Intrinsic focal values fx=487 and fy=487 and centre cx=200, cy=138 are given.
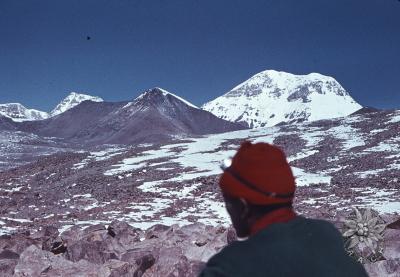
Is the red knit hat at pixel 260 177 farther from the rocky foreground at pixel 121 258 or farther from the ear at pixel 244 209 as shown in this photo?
the rocky foreground at pixel 121 258

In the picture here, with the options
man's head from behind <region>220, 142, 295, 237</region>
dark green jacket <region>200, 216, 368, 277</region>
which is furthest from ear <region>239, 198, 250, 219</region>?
dark green jacket <region>200, 216, 368, 277</region>

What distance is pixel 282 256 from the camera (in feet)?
7.61

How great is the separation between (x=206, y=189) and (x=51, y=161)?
2774cm

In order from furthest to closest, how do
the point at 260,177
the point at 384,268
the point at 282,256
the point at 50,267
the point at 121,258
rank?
the point at 121,258, the point at 50,267, the point at 384,268, the point at 260,177, the point at 282,256

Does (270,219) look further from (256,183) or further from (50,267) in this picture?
(50,267)

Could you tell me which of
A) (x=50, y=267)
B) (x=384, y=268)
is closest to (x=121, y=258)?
(x=50, y=267)

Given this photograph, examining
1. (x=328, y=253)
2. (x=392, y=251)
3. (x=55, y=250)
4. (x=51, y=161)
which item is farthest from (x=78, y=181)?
(x=328, y=253)

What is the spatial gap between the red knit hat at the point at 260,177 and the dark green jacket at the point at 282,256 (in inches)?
6.2

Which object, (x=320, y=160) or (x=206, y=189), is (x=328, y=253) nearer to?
(x=206, y=189)

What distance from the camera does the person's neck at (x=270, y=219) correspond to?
2.51 meters

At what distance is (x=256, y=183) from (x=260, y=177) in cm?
4

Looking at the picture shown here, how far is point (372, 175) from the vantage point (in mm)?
32938

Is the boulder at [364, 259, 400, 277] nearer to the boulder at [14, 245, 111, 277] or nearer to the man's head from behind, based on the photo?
the boulder at [14, 245, 111, 277]

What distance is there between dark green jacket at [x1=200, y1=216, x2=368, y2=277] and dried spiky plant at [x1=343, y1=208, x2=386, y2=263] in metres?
4.64
